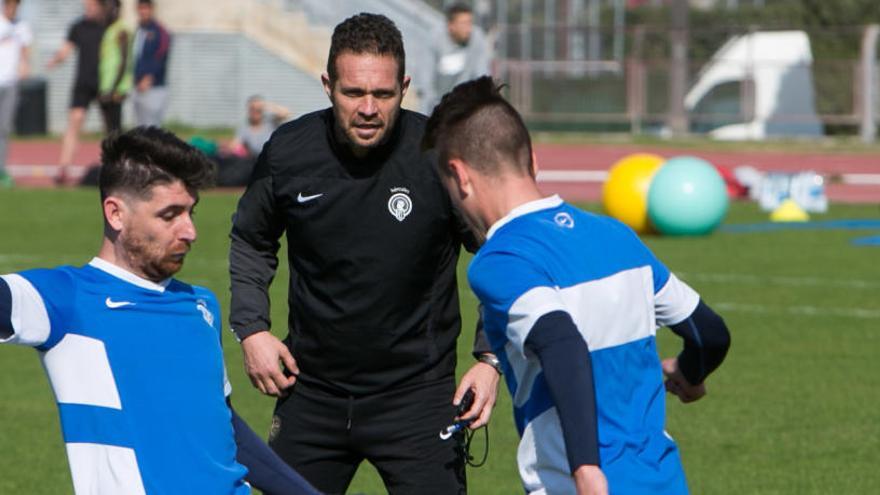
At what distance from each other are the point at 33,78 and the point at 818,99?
17118 millimetres

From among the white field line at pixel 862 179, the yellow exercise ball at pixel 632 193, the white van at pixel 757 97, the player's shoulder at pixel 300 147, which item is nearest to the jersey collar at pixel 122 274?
the player's shoulder at pixel 300 147

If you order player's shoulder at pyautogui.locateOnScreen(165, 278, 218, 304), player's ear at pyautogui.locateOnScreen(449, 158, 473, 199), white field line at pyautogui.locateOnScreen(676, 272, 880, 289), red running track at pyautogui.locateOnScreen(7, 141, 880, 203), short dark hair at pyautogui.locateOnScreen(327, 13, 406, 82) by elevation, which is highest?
short dark hair at pyautogui.locateOnScreen(327, 13, 406, 82)

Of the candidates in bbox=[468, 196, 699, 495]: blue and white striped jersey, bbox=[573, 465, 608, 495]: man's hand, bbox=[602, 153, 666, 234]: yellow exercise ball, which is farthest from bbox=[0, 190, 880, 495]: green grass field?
bbox=[573, 465, 608, 495]: man's hand

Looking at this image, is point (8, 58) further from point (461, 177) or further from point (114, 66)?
point (461, 177)

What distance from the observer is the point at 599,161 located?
30.8 meters

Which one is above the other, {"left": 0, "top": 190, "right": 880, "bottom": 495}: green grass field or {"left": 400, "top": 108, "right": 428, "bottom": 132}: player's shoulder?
{"left": 400, "top": 108, "right": 428, "bottom": 132}: player's shoulder

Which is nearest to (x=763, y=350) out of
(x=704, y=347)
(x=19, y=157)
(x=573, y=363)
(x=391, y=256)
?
(x=391, y=256)

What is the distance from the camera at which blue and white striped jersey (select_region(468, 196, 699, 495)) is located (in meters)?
4.37

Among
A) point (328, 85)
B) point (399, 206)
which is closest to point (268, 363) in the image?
point (399, 206)

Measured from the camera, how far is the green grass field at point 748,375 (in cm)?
905

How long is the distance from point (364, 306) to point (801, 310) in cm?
868

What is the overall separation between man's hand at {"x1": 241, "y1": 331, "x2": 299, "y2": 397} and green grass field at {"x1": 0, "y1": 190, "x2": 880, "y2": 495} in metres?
2.68

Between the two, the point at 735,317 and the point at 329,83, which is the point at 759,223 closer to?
the point at 735,317

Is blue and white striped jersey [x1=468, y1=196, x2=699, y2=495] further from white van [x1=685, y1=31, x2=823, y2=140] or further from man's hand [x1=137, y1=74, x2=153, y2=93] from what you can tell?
white van [x1=685, y1=31, x2=823, y2=140]
